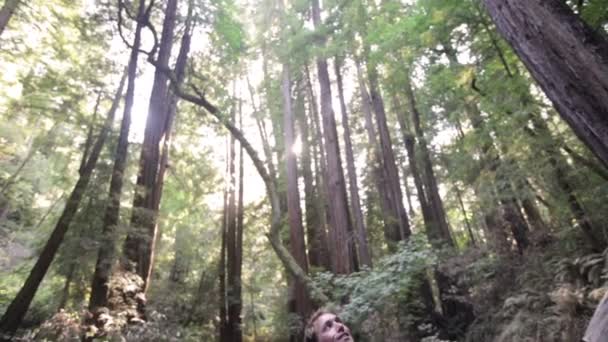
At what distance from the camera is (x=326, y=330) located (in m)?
2.23

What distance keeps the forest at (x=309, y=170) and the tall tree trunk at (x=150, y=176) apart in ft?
0.14

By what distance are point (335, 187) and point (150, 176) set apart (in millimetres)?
4306

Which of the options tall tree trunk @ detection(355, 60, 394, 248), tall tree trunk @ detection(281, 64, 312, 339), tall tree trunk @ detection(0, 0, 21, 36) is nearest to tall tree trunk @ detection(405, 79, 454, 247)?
tall tree trunk @ detection(355, 60, 394, 248)

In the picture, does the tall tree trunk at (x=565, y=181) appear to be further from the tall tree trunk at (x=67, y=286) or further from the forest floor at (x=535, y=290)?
the tall tree trunk at (x=67, y=286)

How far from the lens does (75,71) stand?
8.34m

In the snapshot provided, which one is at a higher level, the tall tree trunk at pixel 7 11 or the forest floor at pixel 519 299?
the tall tree trunk at pixel 7 11

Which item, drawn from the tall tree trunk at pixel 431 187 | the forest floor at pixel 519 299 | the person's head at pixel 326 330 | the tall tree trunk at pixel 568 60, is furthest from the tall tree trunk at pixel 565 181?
the person's head at pixel 326 330

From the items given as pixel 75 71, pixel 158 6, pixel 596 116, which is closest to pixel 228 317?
pixel 75 71

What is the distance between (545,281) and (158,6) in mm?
10872

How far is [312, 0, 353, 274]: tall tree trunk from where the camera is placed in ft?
26.7

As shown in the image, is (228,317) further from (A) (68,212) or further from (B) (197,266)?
(A) (68,212)

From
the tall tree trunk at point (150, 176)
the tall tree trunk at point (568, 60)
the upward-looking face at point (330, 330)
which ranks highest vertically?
the tall tree trunk at point (150, 176)

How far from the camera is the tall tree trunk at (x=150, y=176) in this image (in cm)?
607

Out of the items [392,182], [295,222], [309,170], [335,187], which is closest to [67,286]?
[295,222]
